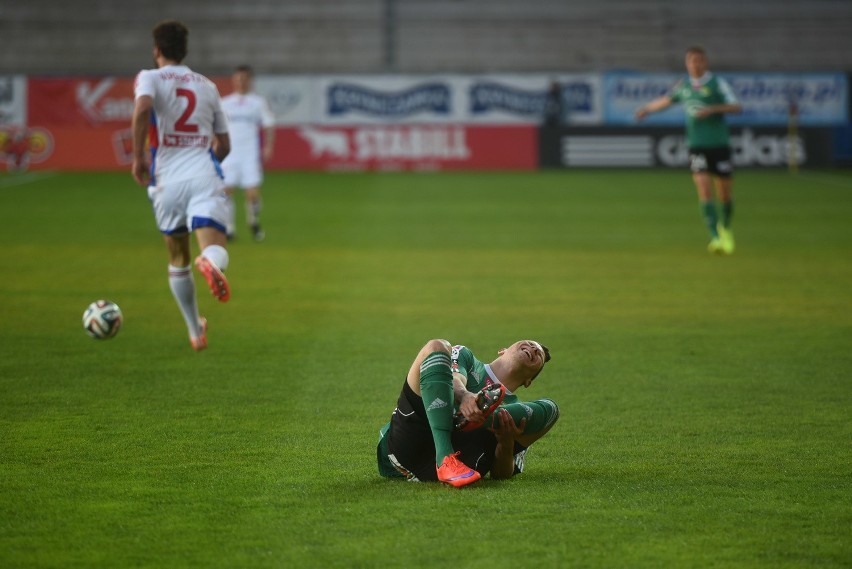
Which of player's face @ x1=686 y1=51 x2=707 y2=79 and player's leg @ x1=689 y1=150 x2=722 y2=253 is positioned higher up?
player's face @ x1=686 y1=51 x2=707 y2=79

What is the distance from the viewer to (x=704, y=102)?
51.4ft

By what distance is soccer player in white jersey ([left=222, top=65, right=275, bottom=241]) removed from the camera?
56.2ft

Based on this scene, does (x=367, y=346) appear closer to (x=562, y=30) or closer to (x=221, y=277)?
(x=221, y=277)

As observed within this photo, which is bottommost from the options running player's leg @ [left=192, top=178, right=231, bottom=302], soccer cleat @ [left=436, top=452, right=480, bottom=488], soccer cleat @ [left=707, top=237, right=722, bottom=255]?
soccer cleat @ [left=707, top=237, right=722, bottom=255]

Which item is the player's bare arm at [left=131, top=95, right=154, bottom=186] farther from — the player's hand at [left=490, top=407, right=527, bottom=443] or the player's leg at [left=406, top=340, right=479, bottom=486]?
the player's hand at [left=490, top=407, right=527, bottom=443]

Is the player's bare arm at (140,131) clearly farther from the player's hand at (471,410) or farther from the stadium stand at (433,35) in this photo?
the stadium stand at (433,35)

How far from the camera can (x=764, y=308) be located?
440 inches

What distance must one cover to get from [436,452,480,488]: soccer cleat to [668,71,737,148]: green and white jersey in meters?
11.0

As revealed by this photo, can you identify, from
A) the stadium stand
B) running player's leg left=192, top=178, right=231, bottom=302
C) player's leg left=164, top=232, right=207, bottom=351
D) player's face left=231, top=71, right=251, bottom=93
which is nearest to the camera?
running player's leg left=192, top=178, right=231, bottom=302

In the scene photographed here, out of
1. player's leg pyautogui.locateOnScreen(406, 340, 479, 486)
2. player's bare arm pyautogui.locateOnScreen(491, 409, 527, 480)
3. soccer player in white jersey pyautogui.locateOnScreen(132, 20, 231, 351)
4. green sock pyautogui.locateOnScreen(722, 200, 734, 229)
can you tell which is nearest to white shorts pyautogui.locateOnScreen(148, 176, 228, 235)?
soccer player in white jersey pyautogui.locateOnScreen(132, 20, 231, 351)

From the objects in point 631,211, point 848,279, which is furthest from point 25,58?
point 848,279

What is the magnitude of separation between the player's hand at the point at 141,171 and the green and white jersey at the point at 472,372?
11.3 ft

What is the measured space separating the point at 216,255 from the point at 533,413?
11.2 feet

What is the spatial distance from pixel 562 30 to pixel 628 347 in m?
31.3
